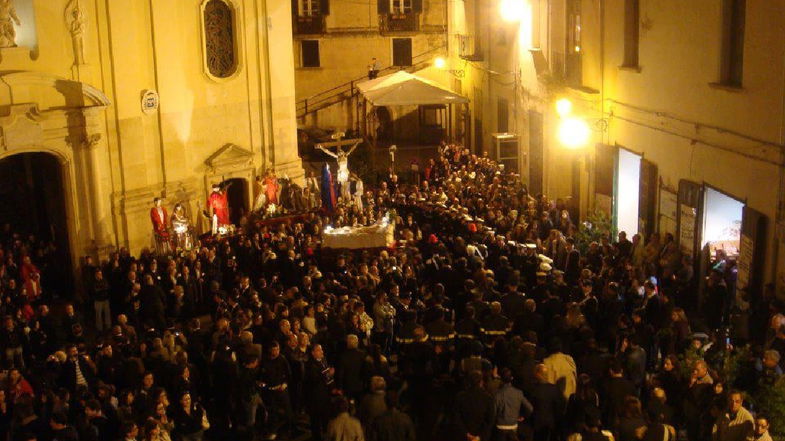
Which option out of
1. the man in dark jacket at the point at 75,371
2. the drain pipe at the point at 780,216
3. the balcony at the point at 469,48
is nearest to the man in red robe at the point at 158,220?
the man in dark jacket at the point at 75,371

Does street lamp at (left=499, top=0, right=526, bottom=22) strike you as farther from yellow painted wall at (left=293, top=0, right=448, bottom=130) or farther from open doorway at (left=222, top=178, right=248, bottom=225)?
yellow painted wall at (left=293, top=0, right=448, bottom=130)

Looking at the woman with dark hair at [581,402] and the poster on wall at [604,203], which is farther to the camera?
the poster on wall at [604,203]

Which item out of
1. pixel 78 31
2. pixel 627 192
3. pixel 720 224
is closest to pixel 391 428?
pixel 720 224

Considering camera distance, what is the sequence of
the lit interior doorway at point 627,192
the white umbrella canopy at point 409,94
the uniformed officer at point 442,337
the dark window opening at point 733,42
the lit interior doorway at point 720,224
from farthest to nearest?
1. the white umbrella canopy at point 409,94
2. the lit interior doorway at point 627,192
3. the lit interior doorway at point 720,224
4. the dark window opening at point 733,42
5. the uniformed officer at point 442,337

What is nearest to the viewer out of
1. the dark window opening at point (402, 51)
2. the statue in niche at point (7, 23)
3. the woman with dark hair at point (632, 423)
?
the woman with dark hair at point (632, 423)

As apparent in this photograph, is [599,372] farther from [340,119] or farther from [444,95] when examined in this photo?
[340,119]

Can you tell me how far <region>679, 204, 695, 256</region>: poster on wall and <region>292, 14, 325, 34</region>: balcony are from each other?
25.7 meters

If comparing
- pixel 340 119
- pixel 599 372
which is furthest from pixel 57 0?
pixel 340 119

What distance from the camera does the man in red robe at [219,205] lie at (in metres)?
22.4

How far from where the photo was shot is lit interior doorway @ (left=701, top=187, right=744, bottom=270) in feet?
52.7

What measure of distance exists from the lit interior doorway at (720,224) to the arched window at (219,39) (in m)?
12.7

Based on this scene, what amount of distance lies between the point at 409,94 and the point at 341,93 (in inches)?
504

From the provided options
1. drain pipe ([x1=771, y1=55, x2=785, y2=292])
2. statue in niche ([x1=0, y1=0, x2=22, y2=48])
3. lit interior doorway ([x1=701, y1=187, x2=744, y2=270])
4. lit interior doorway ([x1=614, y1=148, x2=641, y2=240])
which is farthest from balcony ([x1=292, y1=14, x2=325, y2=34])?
drain pipe ([x1=771, y1=55, x2=785, y2=292])

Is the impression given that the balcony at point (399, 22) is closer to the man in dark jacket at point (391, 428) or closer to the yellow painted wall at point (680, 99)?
the yellow painted wall at point (680, 99)
